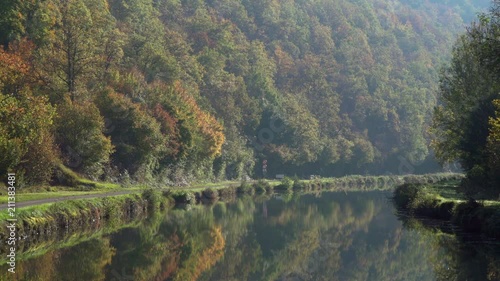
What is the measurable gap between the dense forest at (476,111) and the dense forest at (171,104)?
0.63 meters

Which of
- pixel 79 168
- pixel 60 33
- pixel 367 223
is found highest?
pixel 60 33

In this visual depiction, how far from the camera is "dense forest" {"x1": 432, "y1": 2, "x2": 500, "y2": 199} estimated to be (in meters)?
38.5

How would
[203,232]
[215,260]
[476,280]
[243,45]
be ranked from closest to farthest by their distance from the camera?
[476,280] < [215,260] < [203,232] < [243,45]

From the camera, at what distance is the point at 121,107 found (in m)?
74.5

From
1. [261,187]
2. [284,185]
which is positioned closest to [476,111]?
[261,187]

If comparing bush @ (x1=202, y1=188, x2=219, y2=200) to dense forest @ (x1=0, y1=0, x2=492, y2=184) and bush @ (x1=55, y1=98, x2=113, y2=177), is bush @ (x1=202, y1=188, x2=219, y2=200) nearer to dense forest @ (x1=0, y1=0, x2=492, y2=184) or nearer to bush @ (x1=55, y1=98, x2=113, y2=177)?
dense forest @ (x1=0, y1=0, x2=492, y2=184)

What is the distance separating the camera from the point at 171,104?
87.6 meters

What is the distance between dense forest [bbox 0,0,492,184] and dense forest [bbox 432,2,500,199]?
63 centimetres

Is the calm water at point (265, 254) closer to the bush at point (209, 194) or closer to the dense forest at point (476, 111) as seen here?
the dense forest at point (476, 111)

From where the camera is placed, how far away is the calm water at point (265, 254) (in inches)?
1123

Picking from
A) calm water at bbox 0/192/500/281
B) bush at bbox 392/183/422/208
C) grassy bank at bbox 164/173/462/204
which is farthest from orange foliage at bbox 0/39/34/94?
bush at bbox 392/183/422/208

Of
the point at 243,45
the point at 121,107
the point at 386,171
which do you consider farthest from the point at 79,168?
the point at 386,171

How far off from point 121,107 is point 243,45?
10412 centimetres

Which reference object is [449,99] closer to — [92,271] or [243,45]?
[92,271]
